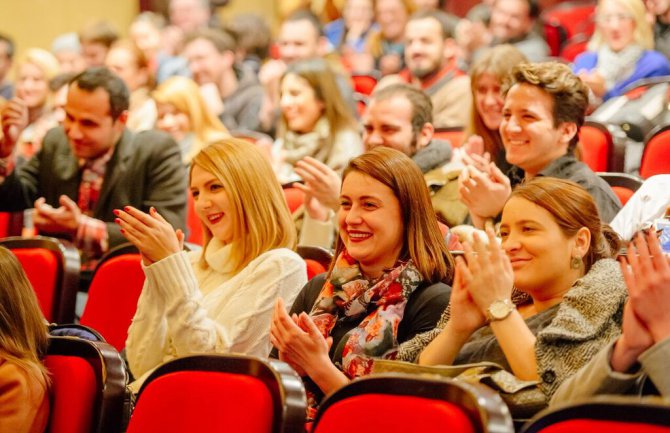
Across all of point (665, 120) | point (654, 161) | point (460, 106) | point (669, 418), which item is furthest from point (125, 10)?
Result: point (669, 418)

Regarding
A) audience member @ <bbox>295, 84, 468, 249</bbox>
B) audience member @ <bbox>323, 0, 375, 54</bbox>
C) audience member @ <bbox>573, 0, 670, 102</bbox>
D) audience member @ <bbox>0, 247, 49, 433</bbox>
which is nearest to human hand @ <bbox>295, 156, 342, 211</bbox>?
audience member @ <bbox>295, 84, 468, 249</bbox>

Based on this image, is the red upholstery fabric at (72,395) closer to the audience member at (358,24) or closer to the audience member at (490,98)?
the audience member at (490,98)

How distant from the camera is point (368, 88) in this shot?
5789 millimetres

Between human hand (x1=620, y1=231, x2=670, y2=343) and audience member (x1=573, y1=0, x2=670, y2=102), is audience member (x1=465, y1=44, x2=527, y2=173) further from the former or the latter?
human hand (x1=620, y1=231, x2=670, y2=343)

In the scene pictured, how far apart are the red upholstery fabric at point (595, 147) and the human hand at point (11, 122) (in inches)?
70.1

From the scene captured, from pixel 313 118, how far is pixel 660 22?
205cm

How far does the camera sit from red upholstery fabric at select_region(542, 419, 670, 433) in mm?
1329

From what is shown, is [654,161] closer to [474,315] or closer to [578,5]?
[474,315]

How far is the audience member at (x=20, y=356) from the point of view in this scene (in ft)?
6.35

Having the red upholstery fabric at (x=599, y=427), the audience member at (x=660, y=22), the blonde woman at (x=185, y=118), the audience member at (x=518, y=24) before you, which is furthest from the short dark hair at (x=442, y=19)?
the red upholstery fabric at (x=599, y=427)

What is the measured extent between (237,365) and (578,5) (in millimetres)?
5470

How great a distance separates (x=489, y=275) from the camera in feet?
6.12

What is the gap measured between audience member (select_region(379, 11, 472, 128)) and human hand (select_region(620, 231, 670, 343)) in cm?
309

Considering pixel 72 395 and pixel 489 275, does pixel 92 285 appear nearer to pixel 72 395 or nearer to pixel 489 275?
pixel 72 395
